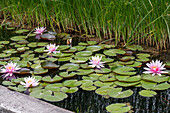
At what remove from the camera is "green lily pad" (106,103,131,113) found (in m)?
1.71

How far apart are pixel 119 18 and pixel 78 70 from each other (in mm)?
922

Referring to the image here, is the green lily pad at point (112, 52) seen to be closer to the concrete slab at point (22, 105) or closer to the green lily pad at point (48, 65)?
the green lily pad at point (48, 65)

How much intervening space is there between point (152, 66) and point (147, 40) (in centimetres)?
90

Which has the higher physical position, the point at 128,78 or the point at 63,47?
the point at 63,47

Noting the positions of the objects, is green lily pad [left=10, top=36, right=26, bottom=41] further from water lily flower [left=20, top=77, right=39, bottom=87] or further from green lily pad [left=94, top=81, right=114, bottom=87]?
green lily pad [left=94, top=81, right=114, bottom=87]

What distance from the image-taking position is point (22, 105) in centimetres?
170

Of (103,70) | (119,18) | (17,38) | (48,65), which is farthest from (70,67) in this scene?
(17,38)

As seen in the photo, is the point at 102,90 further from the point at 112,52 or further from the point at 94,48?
the point at 94,48

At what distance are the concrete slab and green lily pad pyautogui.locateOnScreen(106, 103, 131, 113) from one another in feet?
1.02

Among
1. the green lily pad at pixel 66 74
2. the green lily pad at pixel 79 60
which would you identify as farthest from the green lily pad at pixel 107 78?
the green lily pad at pixel 79 60

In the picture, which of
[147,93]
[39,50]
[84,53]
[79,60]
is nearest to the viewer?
[147,93]

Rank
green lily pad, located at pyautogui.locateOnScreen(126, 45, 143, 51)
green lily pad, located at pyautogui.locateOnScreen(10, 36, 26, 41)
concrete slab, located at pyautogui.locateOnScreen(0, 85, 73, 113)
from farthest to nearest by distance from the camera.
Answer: green lily pad, located at pyautogui.locateOnScreen(10, 36, 26, 41) < green lily pad, located at pyautogui.locateOnScreen(126, 45, 143, 51) < concrete slab, located at pyautogui.locateOnScreen(0, 85, 73, 113)

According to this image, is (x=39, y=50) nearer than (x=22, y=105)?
No

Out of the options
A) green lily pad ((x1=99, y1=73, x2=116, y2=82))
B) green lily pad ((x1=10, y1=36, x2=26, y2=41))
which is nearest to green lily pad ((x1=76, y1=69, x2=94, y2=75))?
green lily pad ((x1=99, y1=73, x2=116, y2=82))
